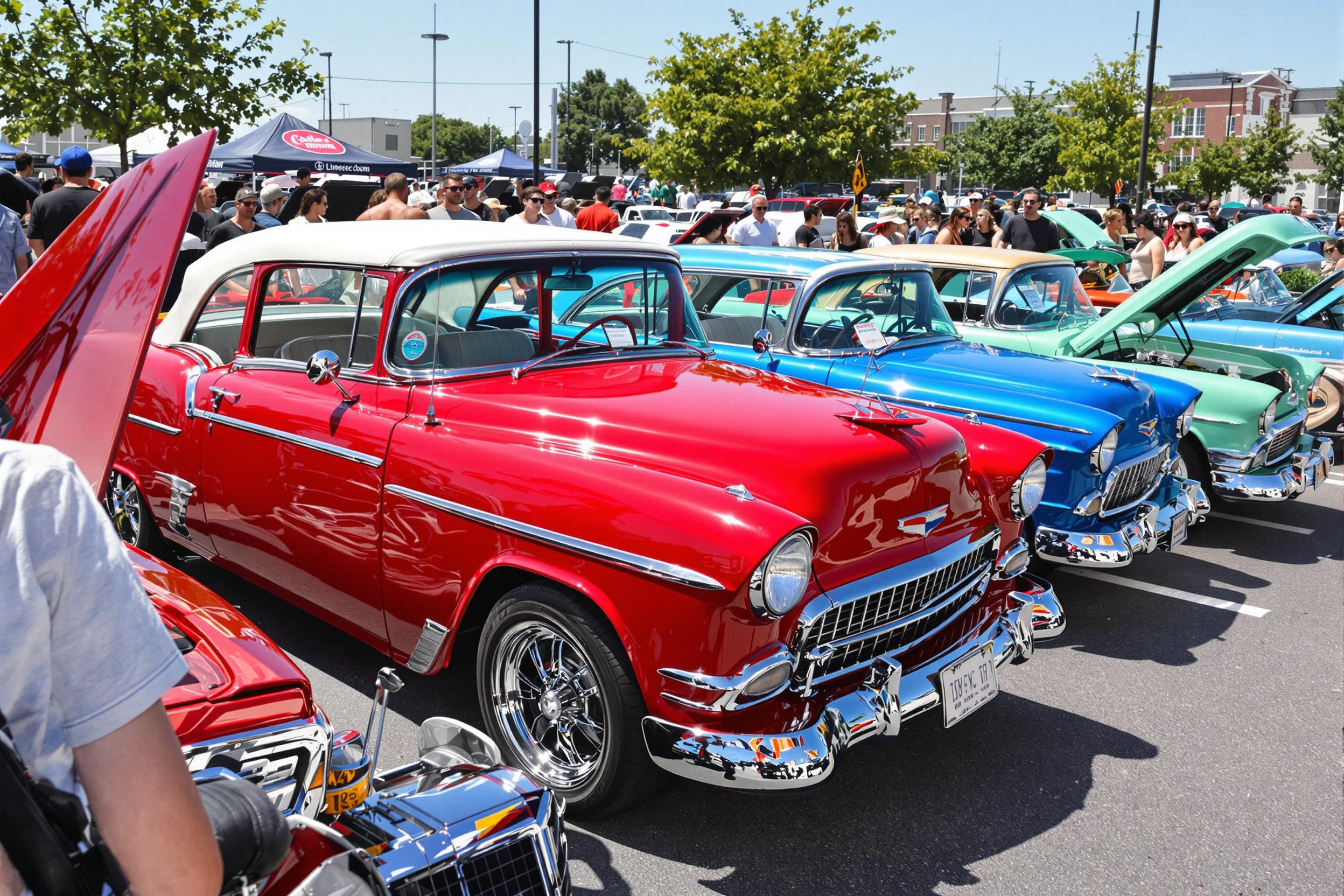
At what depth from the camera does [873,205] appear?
41.2 metres

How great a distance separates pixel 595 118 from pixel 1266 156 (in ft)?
167

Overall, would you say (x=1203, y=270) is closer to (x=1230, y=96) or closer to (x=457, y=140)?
(x=1230, y=96)

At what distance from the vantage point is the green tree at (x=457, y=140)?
102375 millimetres

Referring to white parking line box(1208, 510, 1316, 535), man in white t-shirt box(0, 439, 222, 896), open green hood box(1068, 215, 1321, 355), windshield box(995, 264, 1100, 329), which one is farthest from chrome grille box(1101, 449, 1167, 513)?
man in white t-shirt box(0, 439, 222, 896)

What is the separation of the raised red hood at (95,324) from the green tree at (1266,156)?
5344 cm

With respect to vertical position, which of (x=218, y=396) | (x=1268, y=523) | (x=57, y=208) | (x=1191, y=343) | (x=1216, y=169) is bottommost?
(x=1268, y=523)

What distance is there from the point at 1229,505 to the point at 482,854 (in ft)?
23.6

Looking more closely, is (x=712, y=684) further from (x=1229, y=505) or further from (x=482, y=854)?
(x=1229, y=505)

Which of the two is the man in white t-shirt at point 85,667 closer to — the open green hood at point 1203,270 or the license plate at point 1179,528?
the license plate at point 1179,528

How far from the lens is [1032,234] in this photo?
38.0 ft

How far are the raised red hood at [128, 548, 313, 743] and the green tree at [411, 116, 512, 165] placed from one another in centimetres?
10117

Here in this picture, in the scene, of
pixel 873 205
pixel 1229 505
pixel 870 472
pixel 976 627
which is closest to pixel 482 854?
pixel 870 472

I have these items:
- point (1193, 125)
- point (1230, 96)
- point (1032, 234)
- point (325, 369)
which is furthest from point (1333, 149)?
point (325, 369)

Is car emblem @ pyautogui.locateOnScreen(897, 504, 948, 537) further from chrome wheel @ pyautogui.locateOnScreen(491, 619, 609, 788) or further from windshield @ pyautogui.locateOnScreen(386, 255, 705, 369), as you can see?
windshield @ pyautogui.locateOnScreen(386, 255, 705, 369)
